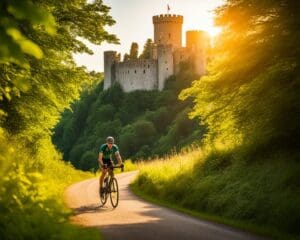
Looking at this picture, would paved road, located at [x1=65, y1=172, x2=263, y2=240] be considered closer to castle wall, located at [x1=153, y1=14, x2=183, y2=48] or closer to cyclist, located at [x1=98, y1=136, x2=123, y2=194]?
cyclist, located at [x1=98, y1=136, x2=123, y2=194]

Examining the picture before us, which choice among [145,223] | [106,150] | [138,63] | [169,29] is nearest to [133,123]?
[138,63]

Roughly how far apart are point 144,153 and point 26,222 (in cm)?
8391

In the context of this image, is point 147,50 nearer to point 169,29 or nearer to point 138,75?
point 169,29

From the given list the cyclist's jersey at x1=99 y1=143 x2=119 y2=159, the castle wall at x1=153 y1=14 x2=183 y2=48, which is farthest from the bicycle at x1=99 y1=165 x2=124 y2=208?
the castle wall at x1=153 y1=14 x2=183 y2=48

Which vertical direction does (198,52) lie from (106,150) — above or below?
above

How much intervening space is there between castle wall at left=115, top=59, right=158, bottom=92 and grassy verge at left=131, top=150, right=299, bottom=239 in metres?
93.8

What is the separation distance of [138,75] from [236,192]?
330 ft

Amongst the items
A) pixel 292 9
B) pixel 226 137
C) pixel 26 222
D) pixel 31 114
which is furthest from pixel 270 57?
pixel 26 222

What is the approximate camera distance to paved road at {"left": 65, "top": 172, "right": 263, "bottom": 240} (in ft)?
31.4

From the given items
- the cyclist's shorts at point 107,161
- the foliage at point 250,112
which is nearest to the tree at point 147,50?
the foliage at point 250,112

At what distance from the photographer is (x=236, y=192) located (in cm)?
1288

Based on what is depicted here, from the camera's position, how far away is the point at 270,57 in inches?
551

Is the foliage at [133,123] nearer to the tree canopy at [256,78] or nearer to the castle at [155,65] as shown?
the castle at [155,65]

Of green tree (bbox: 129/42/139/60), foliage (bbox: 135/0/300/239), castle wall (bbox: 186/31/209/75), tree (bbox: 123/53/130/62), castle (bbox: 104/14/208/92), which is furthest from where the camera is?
green tree (bbox: 129/42/139/60)
